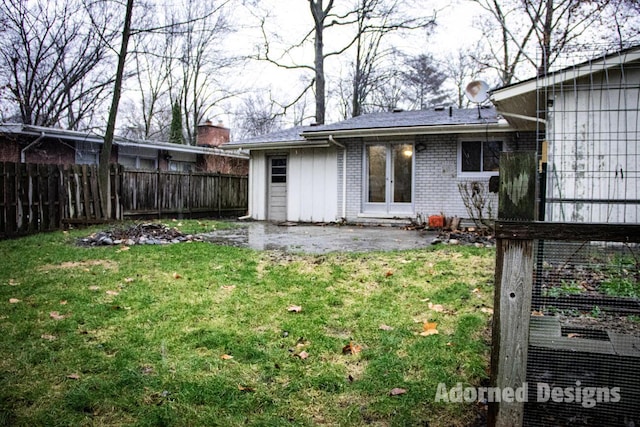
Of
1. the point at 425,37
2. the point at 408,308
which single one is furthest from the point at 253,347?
the point at 425,37

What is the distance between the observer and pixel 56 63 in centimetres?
1708

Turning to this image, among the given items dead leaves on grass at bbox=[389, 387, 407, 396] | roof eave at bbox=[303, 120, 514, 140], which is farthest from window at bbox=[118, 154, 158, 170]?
dead leaves on grass at bbox=[389, 387, 407, 396]

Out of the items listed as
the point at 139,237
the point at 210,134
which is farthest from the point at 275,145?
the point at 210,134

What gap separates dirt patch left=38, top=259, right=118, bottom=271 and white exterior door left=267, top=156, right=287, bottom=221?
7951mm

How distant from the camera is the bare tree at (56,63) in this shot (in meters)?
14.6

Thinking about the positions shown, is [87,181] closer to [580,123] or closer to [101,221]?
[101,221]

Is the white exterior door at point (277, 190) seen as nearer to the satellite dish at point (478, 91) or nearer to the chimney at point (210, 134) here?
the satellite dish at point (478, 91)

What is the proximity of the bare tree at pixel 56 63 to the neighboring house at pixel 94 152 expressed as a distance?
1.33 meters

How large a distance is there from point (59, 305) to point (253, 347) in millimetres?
2057

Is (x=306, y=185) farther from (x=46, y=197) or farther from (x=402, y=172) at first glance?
(x=46, y=197)

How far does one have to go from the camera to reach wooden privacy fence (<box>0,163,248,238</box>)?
28.0 feet

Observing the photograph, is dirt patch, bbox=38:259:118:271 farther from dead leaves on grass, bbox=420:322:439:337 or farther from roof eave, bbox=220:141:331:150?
roof eave, bbox=220:141:331:150

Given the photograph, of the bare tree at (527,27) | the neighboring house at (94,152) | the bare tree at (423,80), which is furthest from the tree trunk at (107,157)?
the bare tree at (423,80)

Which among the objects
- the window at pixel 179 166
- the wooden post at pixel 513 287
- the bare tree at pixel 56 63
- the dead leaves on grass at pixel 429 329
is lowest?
the dead leaves on grass at pixel 429 329
